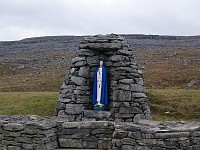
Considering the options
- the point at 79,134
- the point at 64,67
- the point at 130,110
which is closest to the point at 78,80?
the point at 130,110

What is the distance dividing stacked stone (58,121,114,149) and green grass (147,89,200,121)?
653cm

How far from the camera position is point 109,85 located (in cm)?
1705

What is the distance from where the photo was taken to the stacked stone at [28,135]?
13.4 meters

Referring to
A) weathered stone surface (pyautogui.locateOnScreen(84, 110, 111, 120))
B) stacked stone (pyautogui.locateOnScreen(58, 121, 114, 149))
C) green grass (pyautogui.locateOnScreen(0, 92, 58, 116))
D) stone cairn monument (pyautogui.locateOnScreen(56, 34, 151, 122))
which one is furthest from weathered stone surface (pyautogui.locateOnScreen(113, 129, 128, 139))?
green grass (pyautogui.locateOnScreen(0, 92, 58, 116))

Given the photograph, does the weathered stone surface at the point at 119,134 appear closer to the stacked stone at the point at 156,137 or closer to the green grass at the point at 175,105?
the stacked stone at the point at 156,137

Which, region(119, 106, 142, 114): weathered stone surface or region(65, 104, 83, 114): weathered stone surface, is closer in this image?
region(119, 106, 142, 114): weathered stone surface

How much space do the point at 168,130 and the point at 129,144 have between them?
1274mm

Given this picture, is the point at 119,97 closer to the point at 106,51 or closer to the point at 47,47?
the point at 106,51

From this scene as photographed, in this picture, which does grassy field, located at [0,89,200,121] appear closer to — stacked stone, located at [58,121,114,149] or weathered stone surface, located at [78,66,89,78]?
weathered stone surface, located at [78,66,89,78]

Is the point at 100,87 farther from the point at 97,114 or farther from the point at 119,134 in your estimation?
the point at 119,134

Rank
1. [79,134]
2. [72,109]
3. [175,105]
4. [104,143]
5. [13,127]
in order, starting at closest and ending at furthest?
[13,127] < [104,143] < [79,134] < [72,109] < [175,105]

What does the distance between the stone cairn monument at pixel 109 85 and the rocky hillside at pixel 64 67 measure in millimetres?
14982

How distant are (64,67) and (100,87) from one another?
34860 millimetres

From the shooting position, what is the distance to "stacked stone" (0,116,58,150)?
1338cm
